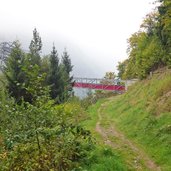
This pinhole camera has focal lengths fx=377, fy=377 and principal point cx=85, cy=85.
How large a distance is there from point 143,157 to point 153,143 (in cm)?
206

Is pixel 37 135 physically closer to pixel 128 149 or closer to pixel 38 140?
pixel 38 140

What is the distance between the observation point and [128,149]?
1558cm

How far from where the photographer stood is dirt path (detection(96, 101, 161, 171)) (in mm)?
13209

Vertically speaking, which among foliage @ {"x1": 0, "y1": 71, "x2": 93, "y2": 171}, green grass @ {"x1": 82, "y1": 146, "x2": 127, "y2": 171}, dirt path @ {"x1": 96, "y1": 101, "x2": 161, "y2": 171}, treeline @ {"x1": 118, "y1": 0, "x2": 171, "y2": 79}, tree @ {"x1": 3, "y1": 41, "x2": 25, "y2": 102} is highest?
treeline @ {"x1": 118, "y1": 0, "x2": 171, "y2": 79}

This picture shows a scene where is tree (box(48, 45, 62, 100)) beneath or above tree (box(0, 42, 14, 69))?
beneath

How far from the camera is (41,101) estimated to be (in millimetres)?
11047

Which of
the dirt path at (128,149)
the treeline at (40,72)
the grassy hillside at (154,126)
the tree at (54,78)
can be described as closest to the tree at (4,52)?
the treeline at (40,72)

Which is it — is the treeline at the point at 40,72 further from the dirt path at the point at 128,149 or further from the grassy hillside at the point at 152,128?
the grassy hillside at the point at 152,128

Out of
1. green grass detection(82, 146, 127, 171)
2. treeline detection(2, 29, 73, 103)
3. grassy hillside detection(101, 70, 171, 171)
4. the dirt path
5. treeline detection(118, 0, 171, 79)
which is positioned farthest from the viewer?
treeline detection(118, 0, 171, 79)

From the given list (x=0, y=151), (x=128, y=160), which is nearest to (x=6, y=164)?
(x=0, y=151)

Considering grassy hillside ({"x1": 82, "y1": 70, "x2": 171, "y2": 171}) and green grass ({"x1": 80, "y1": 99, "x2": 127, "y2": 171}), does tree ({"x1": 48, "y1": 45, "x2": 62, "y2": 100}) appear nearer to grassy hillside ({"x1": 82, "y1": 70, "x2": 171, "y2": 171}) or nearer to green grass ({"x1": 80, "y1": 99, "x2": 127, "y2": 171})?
grassy hillside ({"x1": 82, "y1": 70, "x2": 171, "y2": 171})

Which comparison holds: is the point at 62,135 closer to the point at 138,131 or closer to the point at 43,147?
the point at 43,147

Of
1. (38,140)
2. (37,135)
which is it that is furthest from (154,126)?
(37,135)

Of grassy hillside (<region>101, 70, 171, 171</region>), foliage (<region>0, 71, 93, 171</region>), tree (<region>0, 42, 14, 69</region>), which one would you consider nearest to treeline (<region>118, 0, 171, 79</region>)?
grassy hillside (<region>101, 70, 171, 171</region>)
